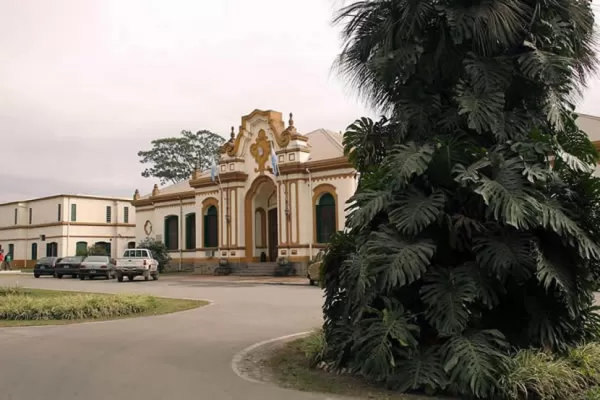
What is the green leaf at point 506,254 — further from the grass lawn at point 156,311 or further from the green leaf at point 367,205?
the grass lawn at point 156,311

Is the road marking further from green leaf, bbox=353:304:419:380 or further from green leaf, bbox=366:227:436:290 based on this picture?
green leaf, bbox=366:227:436:290

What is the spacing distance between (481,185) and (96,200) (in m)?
53.8

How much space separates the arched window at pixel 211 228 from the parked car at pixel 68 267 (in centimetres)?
794

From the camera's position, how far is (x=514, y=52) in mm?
7684

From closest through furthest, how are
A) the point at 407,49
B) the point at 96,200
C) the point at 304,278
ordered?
the point at 407,49, the point at 304,278, the point at 96,200

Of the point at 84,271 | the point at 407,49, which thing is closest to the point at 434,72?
the point at 407,49

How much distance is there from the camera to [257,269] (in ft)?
107

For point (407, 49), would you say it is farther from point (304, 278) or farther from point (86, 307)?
point (304, 278)

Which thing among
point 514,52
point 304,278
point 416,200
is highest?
point 514,52

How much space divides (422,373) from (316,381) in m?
1.37

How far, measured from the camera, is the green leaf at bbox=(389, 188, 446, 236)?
6738 mm

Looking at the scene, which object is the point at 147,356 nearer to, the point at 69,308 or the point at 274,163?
the point at 69,308

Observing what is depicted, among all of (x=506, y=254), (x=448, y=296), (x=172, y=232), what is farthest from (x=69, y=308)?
(x=172, y=232)

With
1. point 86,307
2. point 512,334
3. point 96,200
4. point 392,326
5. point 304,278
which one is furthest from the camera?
point 96,200
